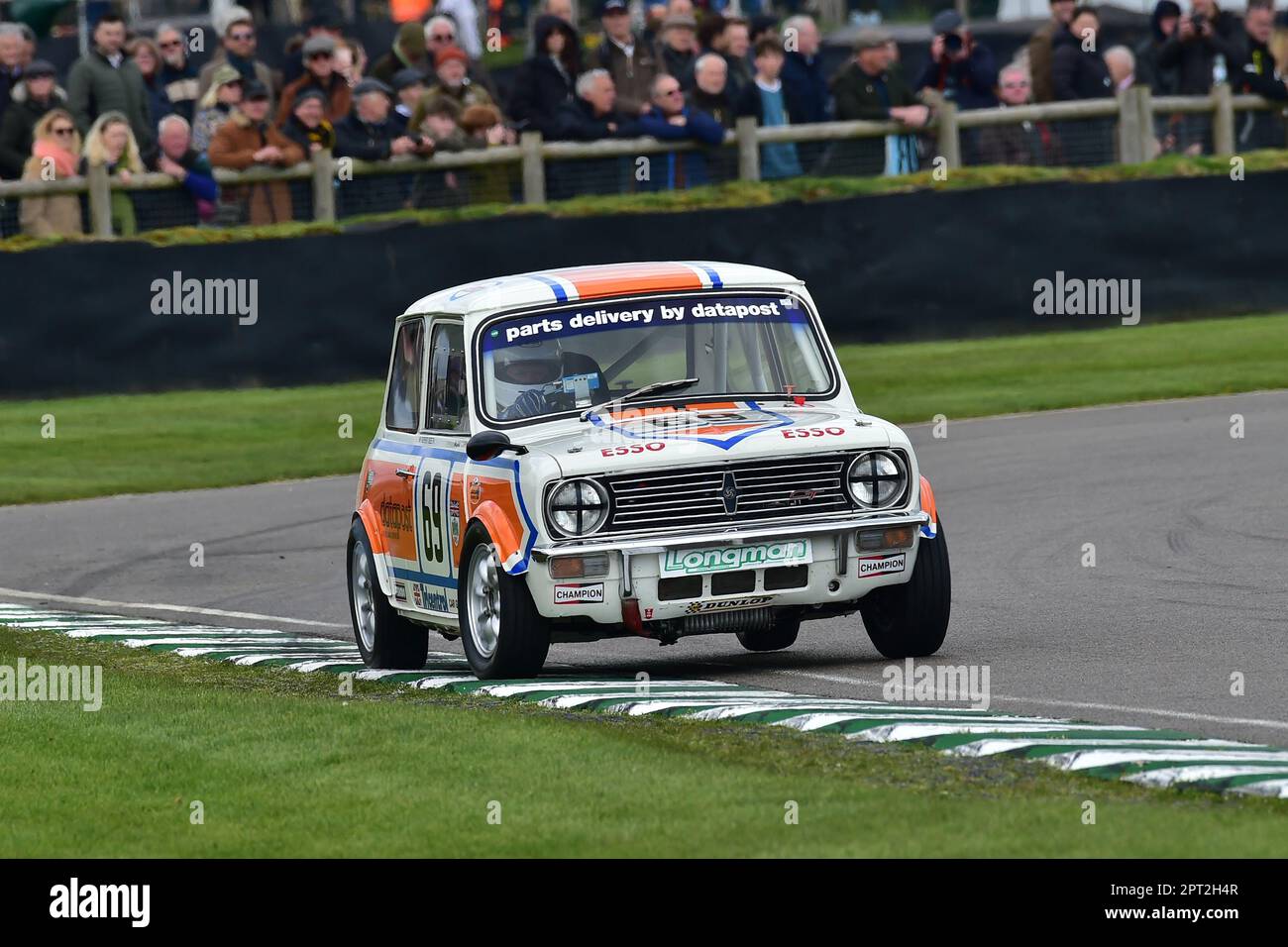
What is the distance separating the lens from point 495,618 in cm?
1009

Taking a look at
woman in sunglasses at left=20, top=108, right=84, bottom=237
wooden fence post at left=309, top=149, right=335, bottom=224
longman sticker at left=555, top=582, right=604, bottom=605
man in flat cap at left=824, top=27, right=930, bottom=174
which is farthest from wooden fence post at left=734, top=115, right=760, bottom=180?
longman sticker at left=555, top=582, right=604, bottom=605

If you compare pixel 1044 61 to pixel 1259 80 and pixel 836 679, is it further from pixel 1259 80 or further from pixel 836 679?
pixel 836 679

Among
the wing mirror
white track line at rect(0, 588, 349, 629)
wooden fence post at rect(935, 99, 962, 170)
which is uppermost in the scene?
wooden fence post at rect(935, 99, 962, 170)

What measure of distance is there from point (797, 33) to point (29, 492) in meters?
8.74

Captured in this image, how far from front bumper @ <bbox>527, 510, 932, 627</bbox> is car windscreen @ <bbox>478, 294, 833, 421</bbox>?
91cm

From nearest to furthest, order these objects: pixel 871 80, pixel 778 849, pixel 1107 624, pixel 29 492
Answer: pixel 778 849 → pixel 1107 624 → pixel 29 492 → pixel 871 80

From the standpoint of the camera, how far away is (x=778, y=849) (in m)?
6.30

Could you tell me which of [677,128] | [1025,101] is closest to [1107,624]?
[677,128]

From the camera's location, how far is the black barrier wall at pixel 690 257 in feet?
70.9

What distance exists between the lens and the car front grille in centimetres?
976

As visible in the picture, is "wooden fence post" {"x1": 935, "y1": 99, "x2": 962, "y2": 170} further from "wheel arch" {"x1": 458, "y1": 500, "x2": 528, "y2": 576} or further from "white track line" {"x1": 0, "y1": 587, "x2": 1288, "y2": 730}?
"wheel arch" {"x1": 458, "y1": 500, "x2": 528, "y2": 576}

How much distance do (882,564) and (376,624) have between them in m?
2.58

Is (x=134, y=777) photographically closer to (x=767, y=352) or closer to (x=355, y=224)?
(x=767, y=352)

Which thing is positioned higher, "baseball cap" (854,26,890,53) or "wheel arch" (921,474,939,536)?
"baseball cap" (854,26,890,53)
